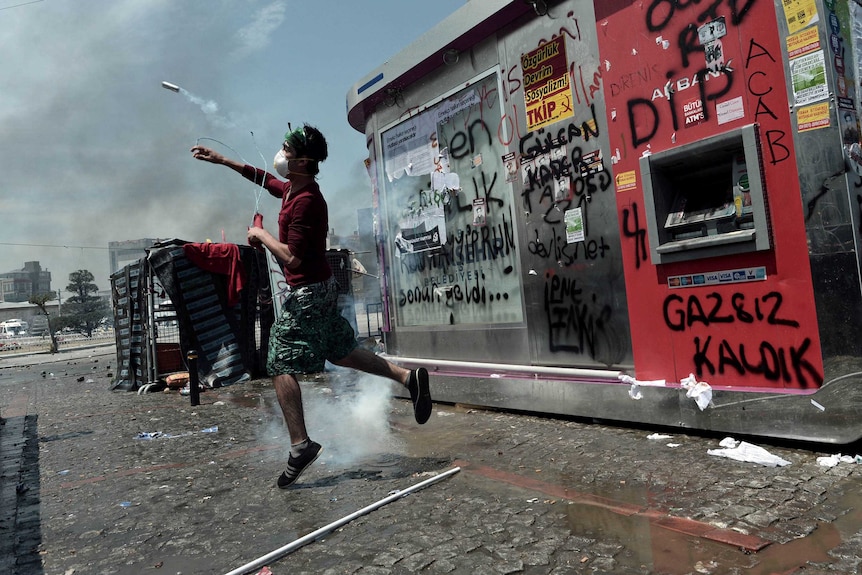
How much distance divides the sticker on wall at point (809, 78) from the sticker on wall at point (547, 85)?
158cm

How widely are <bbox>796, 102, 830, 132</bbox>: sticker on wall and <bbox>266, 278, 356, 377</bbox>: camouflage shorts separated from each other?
278 cm

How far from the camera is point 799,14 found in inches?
123

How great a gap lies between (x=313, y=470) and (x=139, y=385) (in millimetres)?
7479

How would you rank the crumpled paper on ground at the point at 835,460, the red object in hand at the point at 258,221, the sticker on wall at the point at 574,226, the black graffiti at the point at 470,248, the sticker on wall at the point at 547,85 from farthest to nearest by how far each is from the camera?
1. the black graffiti at the point at 470,248
2. the sticker on wall at the point at 547,85
3. the sticker on wall at the point at 574,226
4. the red object in hand at the point at 258,221
5. the crumpled paper on ground at the point at 835,460

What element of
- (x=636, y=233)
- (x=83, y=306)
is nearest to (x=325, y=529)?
(x=636, y=233)

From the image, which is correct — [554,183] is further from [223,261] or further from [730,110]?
[223,261]

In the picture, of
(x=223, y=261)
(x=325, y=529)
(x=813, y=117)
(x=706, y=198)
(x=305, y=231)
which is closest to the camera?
(x=325, y=529)

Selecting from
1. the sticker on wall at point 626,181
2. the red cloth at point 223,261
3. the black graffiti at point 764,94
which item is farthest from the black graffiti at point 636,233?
the red cloth at point 223,261

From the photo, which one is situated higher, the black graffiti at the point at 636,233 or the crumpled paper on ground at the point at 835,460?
the black graffiti at the point at 636,233

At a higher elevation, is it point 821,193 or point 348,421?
point 821,193

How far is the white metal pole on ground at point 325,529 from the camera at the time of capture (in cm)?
225

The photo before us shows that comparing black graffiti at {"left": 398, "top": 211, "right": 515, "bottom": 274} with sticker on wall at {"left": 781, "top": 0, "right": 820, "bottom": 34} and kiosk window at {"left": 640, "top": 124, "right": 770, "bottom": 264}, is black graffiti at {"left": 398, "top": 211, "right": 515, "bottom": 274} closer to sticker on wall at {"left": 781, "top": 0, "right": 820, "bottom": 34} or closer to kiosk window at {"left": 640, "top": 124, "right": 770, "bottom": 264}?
kiosk window at {"left": 640, "top": 124, "right": 770, "bottom": 264}

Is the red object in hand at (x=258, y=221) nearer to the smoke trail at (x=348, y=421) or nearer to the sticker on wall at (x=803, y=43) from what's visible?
the smoke trail at (x=348, y=421)

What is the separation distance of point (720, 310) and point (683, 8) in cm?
190
